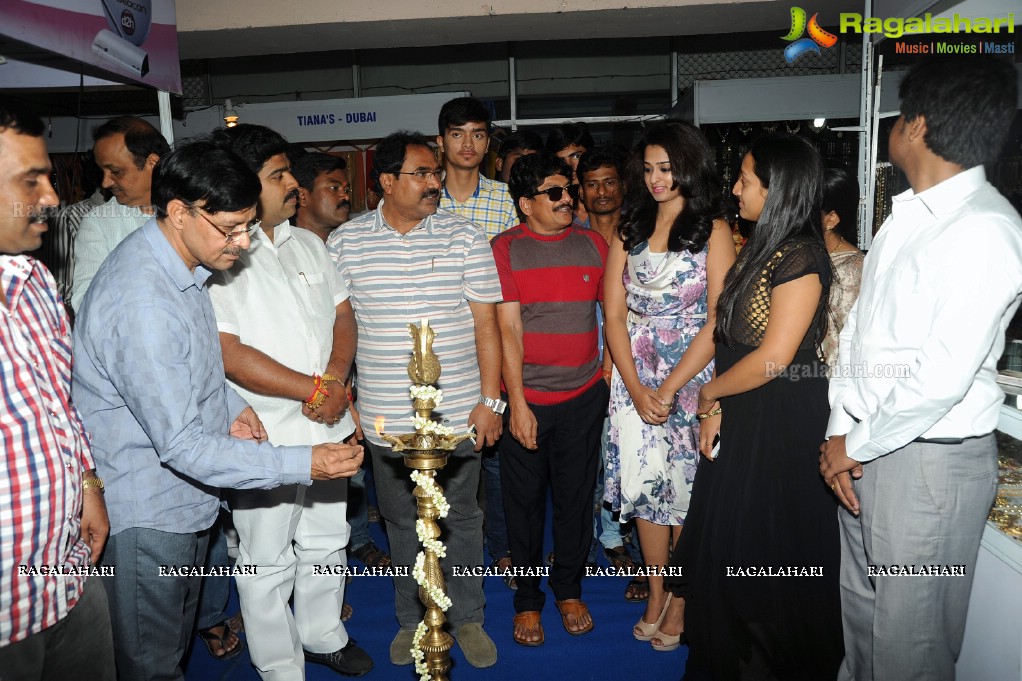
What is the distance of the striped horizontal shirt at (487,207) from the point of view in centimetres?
346

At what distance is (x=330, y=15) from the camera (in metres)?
5.26

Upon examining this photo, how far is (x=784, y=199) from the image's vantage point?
2248 mm

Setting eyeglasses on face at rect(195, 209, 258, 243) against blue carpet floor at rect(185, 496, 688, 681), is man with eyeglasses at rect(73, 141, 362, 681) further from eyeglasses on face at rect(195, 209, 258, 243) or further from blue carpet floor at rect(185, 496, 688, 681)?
blue carpet floor at rect(185, 496, 688, 681)

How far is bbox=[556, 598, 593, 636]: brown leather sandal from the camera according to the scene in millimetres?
2887

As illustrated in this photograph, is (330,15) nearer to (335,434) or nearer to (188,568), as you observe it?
(335,434)

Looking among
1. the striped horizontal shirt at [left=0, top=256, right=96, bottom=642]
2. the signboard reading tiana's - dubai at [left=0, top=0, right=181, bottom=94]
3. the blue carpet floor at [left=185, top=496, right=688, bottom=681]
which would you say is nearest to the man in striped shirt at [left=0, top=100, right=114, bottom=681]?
the striped horizontal shirt at [left=0, top=256, right=96, bottom=642]

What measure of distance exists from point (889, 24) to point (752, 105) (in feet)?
7.18

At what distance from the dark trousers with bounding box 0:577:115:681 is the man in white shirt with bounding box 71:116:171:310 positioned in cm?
171

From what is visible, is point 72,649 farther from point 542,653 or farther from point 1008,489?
point 1008,489

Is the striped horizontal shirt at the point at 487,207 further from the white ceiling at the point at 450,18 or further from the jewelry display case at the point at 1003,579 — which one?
the white ceiling at the point at 450,18

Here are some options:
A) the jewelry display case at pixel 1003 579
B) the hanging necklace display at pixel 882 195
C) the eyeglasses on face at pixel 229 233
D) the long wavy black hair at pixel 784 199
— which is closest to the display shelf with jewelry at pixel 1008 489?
the jewelry display case at pixel 1003 579

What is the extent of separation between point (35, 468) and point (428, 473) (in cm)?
76

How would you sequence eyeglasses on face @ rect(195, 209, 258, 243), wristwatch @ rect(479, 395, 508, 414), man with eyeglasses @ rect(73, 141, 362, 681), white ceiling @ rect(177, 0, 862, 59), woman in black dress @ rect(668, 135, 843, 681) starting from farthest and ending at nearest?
white ceiling @ rect(177, 0, 862, 59)
wristwatch @ rect(479, 395, 508, 414)
woman in black dress @ rect(668, 135, 843, 681)
eyeglasses on face @ rect(195, 209, 258, 243)
man with eyeglasses @ rect(73, 141, 362, 681)

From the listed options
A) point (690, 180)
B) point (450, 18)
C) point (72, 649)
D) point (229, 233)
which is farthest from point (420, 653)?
point (450, 18)
